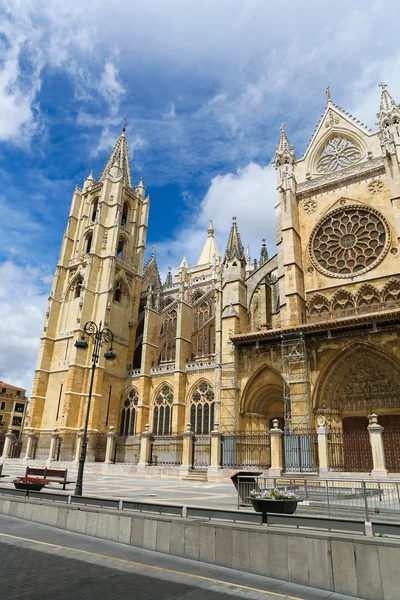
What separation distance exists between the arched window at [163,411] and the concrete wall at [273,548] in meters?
23.5

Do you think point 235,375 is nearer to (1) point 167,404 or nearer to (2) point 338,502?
(1) point 167,404

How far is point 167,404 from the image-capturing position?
3052cm

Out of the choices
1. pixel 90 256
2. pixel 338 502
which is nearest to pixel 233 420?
pixel 338 502

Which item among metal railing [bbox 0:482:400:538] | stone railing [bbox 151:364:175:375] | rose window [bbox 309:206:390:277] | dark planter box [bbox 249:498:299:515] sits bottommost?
metal railing [bbox 0:482:400:538]

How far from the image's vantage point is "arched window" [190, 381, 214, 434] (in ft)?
92.1

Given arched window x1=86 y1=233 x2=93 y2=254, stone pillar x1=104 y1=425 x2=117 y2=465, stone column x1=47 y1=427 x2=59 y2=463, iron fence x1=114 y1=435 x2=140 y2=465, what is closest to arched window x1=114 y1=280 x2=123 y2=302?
arched window x1=86 y1=233 x2=93 y2=254

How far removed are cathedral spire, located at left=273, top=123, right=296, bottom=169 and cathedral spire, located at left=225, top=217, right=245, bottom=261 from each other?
504cm

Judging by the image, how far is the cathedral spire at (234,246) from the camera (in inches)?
1006

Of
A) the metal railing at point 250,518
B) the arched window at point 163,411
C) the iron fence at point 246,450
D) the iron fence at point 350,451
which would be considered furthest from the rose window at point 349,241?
the metal railing at point 250,518

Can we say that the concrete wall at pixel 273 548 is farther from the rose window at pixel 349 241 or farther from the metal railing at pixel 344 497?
the rose window at pixel 349 241

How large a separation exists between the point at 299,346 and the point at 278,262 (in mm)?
5679

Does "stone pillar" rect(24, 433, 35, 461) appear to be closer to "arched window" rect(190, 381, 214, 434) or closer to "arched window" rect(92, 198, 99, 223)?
"arched window" rect(190, 381, 214, 434)

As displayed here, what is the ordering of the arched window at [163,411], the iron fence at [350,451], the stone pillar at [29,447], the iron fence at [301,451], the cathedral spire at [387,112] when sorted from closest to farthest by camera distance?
the iron fence at [301,451], the iron fence at [350,451], the cathedral spire at [387,112], the stone pillar at [29,447], the arched window at [163,411]

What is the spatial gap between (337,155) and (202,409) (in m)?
18.9
